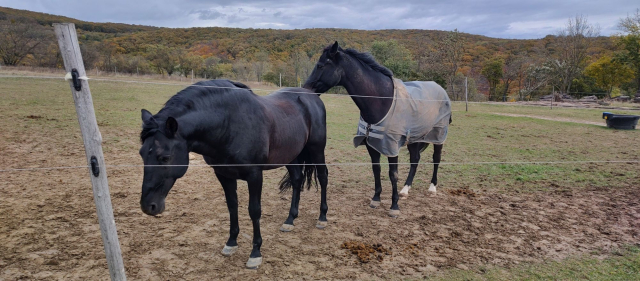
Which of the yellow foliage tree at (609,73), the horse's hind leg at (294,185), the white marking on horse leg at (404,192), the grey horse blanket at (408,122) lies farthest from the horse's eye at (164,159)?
the yellow foliage tree at (609,73)

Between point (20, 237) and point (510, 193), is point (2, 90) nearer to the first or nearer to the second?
point (20, 237)

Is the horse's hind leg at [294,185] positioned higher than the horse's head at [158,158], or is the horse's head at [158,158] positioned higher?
the horse's head at [158,158]

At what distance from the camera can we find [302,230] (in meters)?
3.95

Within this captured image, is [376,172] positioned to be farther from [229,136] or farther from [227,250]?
[229,136]

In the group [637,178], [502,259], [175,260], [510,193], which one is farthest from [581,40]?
[175,260]

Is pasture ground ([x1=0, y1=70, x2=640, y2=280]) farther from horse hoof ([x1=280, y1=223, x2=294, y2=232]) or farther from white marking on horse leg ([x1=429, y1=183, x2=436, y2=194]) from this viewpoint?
white marking on horse leg ([x1=429, y1=183, x2=436, y2=194])

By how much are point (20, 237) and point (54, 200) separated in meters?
1.08

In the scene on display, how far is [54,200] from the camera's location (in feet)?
14.3

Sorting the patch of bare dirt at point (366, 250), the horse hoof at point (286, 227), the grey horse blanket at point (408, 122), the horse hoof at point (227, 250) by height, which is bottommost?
the patch of bare dirt at point (366, 250)

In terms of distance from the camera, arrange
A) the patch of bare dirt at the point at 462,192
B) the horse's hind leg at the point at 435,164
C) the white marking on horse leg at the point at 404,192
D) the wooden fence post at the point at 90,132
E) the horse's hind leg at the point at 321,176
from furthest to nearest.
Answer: the horse's hind leg at the point at 435,164
the patch of bare dirt at the point at 462,192
the white marking on horse leg at the point at 404,192
the horse's hind leg at the point at 321,176
the wooden fence post at the point at 90,132

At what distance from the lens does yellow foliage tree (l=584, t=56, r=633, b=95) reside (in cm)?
3103

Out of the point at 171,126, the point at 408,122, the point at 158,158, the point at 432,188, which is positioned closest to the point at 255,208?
the point at 158,158

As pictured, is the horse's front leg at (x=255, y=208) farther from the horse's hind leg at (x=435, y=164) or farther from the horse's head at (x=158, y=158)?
the horse's hind leg at (x=435, y=164)

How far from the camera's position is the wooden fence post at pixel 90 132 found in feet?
6.85
